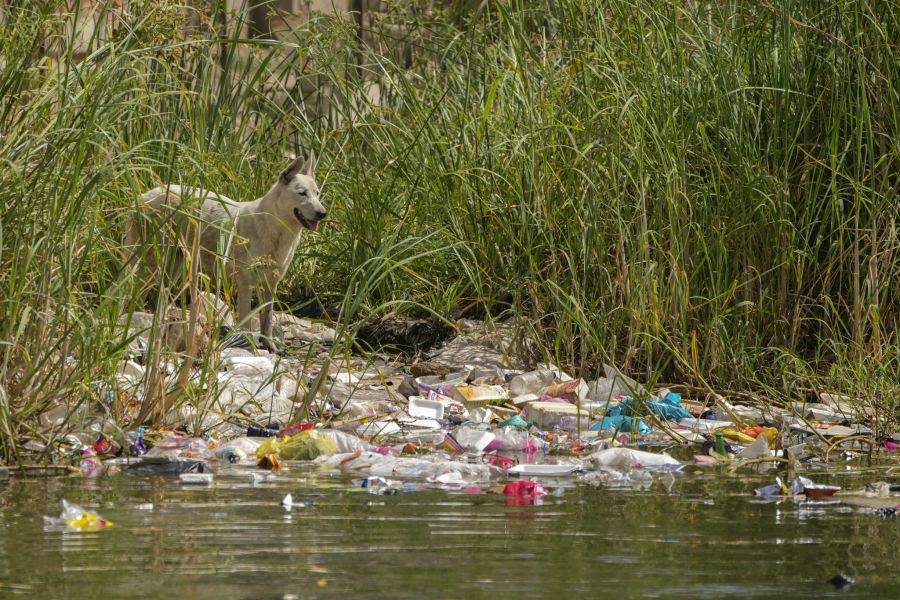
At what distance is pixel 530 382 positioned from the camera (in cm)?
710

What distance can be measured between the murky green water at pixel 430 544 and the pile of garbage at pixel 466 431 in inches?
10.8

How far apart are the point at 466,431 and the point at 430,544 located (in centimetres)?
224

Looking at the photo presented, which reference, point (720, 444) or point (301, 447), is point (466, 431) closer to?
point (301, 447)

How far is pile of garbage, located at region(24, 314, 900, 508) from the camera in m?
5.15

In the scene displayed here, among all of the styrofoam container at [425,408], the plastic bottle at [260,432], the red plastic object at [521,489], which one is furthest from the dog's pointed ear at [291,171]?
the red plastic object at [521,489]

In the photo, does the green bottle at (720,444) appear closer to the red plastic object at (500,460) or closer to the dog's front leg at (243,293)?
the red plastic object at (500,460)

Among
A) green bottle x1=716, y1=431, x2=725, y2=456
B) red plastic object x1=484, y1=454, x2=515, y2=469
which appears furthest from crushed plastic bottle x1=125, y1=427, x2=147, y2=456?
green bottle x1=716, y1=431, x2=725, y2=456

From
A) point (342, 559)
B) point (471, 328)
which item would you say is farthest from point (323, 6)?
point (342, 559)

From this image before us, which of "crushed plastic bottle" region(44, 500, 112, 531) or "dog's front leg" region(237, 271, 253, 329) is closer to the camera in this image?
"crushed plastic bottle" region(44, 500, 112, 531)

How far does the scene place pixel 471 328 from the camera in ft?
27.2

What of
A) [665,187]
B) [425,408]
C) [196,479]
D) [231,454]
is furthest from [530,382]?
[196,479]

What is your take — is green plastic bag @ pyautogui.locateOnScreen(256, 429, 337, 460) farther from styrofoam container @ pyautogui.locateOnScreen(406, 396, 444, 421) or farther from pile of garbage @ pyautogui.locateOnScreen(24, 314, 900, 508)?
styrofoam container @ pyautogui.locateOnScreen(406, 396, 444, 421)

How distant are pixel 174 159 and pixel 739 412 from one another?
2.84m

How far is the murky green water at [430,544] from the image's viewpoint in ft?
10.3
